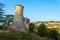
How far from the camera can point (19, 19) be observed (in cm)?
1878

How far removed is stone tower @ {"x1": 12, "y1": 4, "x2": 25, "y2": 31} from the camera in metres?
18.2

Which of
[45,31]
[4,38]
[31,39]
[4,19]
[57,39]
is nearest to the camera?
[4,38]

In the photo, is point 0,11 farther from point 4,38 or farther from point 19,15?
point 4,38

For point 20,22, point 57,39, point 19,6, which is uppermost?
point 19,6

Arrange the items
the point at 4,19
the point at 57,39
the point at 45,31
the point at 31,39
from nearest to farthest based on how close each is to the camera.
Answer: the point at 31,39 < the point at 57,39 < the point at 45,31 < the point at 4,19

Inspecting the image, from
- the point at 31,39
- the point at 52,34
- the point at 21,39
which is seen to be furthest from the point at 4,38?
the point at 52,34

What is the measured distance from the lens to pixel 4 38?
11.3m

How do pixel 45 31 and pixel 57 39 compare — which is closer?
pixel 57 39

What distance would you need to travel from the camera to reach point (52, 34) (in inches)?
761

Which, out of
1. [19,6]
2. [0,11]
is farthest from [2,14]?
[19,6]

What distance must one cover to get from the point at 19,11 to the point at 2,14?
9.69 m

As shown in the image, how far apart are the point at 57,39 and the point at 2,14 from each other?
12148 millimetres

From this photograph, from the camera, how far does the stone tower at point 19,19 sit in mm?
18244

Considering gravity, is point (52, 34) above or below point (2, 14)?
below
